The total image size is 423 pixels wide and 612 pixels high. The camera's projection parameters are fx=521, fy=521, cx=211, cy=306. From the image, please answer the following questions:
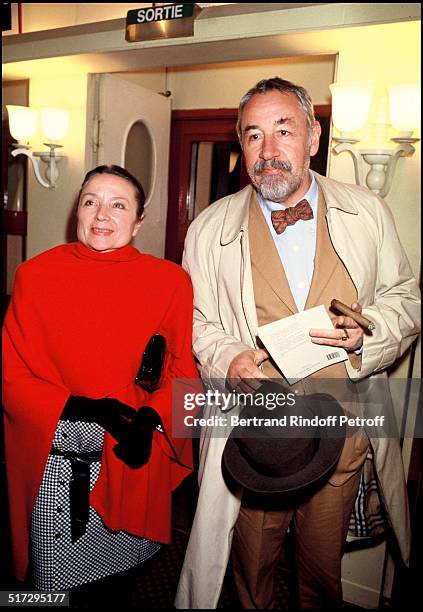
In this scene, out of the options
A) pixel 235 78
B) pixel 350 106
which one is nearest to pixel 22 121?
pixel 235 78

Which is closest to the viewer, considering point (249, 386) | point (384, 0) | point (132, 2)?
point (249, 386)

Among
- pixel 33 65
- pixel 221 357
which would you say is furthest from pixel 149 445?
pixel 33 65

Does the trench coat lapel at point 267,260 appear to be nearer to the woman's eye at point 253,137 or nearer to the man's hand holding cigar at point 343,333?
the man's hand holding cigar at point 343,333

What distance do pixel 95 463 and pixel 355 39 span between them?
217cm

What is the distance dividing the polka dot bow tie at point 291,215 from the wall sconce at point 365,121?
1.81ft

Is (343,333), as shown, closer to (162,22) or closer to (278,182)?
(278,182)

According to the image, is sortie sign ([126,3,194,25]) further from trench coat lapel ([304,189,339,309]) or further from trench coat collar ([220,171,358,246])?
trench coat lapel ([304,189,339,309])

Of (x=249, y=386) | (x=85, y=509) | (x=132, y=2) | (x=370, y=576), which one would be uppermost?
(x=132, y=2)

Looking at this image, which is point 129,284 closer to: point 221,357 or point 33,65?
point 221,357

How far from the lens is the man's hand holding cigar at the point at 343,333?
1.80 meters

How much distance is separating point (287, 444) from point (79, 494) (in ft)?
2.49

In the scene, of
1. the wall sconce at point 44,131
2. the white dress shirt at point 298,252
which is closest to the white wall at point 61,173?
the wall sconce at point 44,131

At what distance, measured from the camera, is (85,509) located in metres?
1.86

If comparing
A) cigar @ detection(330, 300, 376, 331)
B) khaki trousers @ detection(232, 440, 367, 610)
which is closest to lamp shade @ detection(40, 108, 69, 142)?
cigar @ detection(330, 300, 376, 331)
